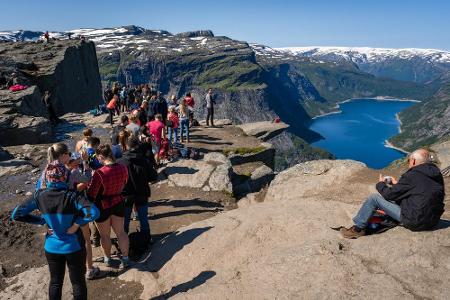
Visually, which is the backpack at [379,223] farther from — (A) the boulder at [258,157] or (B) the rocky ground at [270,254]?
(A) the boulder at [258,157]

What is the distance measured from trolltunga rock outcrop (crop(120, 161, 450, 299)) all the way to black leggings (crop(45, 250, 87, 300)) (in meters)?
2.33

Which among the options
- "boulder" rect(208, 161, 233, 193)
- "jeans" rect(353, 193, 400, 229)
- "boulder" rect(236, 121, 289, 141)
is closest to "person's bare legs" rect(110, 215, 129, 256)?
"jeans" rect(353, 193, 400, 229)

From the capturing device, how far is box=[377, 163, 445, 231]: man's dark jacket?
9.09 meters

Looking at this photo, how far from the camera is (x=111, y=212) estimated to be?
10312 mm

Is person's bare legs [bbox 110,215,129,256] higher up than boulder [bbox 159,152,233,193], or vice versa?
person's bare legs [bbox 110,215,129,256]

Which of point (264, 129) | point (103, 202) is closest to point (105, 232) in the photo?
point (103, 202)

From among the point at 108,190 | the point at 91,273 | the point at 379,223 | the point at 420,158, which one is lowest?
the point at 91,273

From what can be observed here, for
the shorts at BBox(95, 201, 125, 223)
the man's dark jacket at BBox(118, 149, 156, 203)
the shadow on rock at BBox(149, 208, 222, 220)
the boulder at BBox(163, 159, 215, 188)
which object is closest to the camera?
the shorts at BBox(95, 201, 125, 223)

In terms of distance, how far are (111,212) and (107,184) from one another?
904 mm

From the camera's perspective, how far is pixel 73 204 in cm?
739

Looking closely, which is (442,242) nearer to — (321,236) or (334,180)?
(321,236)

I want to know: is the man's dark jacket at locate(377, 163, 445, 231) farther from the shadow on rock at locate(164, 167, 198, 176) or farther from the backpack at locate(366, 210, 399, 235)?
the shadow on rock at locate(164, 167, 198, 176)

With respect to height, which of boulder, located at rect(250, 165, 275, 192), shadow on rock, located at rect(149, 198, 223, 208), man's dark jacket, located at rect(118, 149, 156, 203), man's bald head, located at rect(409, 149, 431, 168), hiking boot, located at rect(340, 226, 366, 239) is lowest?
boulder, located at rect(250, 165, 275, 192)

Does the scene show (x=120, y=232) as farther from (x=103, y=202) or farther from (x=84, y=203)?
(x=84, y=203)
